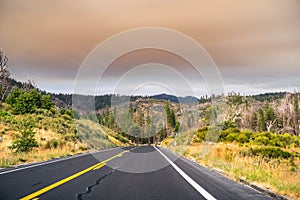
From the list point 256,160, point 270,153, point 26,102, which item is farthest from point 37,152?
point 26,102

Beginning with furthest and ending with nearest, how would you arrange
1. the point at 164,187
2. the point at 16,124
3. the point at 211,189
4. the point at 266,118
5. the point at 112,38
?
the point at 266,118, the point at 16,124, the point at 112,38, the point at 164,187, the point at 211,189

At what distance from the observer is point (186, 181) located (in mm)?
9234

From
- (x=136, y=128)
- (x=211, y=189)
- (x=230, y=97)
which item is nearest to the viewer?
(x=211, y=189)

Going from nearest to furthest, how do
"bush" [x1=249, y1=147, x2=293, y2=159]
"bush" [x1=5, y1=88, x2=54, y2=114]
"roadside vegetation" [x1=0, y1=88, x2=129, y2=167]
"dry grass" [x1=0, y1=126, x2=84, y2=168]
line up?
"dry grass" [x1=0, y1=126, x2=84, y2=168] < "bush" [x1=249, y1=147, x2=293, y2=159] < "roadside vegetation" [x1=0, y1=88, x2=129, y2=167] < "bush" [x1=5, y1=88, x2=54, y2=114]

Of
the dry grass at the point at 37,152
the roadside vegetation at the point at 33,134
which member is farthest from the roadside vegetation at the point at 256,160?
the roadside vegetation at the point at 33,134

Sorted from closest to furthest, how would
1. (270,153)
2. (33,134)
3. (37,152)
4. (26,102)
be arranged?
(270,153), (33,134), (37,152), (26,102)

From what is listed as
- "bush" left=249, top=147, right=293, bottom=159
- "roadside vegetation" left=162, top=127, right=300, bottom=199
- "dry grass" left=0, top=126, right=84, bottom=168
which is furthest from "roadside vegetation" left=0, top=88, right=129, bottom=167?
"bush" left=249, top=147, right=293, bottom=159

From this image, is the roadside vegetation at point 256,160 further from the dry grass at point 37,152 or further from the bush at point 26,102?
the bush at point 26,102

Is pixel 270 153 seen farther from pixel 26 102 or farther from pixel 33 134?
pixel 26 102

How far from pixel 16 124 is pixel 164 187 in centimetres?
3245

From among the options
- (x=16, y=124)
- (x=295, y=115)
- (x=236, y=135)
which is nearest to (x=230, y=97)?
(x=295, y=115)

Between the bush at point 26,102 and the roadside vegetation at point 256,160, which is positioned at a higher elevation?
the bush at point 26,102

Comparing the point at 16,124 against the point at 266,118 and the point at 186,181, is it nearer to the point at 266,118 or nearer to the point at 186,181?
the point at 186,181

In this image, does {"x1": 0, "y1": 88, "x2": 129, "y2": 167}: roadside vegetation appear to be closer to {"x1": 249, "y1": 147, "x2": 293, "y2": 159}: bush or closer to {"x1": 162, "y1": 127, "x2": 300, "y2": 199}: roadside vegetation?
{"x1": 162, "y1": 127, "x2": 300, "y2": 199}: roadside vegetation
